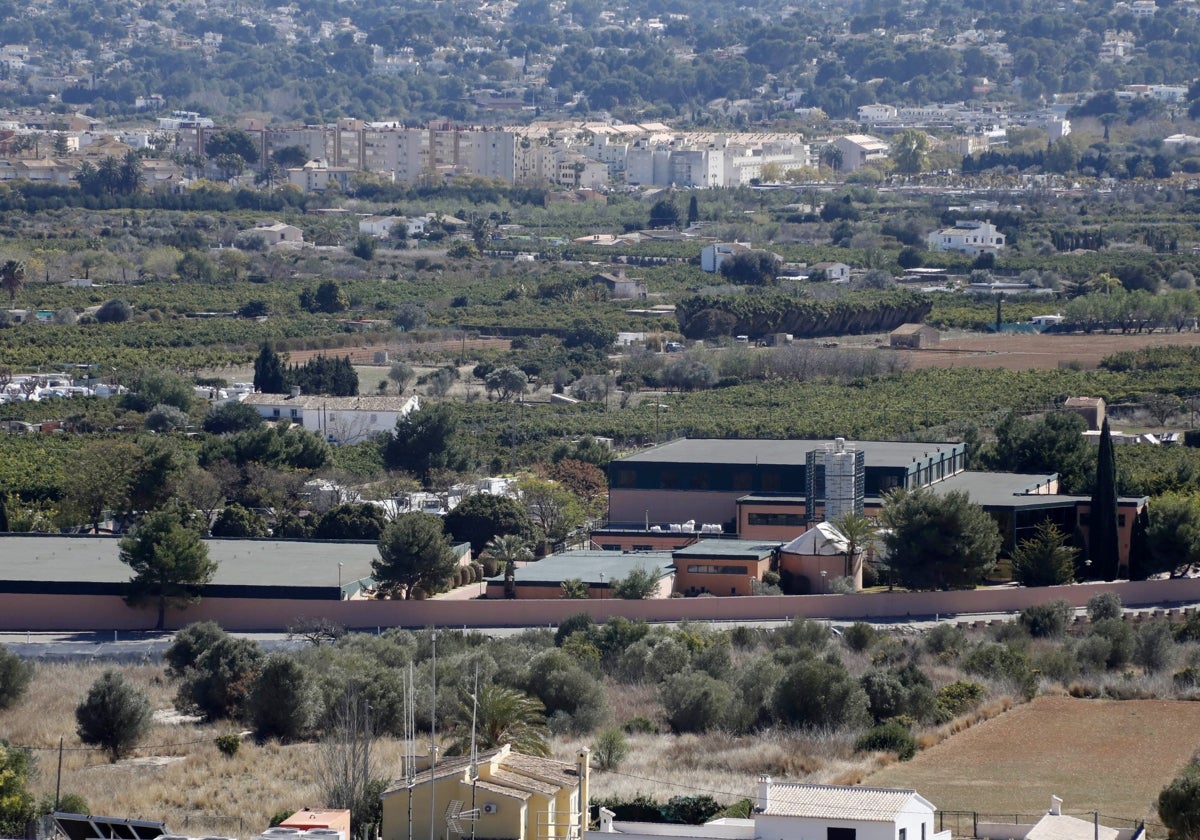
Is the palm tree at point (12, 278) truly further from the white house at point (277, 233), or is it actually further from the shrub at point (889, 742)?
the shrub at point (889, 742)

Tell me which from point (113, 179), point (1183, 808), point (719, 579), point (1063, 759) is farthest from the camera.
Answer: point (113, 179)

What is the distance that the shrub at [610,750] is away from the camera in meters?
28.2

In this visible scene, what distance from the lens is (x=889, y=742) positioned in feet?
95.1

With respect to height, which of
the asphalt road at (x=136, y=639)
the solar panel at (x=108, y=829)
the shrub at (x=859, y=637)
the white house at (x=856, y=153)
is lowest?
the asphalt road at (x=136, y=639)

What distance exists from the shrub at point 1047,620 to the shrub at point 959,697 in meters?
4.84

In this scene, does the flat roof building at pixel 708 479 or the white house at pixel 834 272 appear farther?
the white house at pixel 834 272

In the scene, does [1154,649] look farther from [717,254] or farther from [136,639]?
[717,254]

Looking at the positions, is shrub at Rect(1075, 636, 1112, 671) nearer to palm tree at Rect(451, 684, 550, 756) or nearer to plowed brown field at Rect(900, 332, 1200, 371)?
palm tree at Rect(451, 684, 550, 756)

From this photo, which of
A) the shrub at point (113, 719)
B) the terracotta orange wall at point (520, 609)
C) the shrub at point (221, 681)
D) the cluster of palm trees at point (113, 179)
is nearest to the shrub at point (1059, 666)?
the terracotta orange wall at point (520, 609)

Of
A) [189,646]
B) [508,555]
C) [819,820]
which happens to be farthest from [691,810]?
[508,555]

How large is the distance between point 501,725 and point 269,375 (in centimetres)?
3715

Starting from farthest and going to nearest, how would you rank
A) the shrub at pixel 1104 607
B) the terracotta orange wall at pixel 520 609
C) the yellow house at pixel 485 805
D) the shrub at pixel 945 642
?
the terracotta orange wall at pixel 520 609 → the shrub at pixel 1104 607 → the shrub at pixel 945 642 → the yellow house at pixel 485 805

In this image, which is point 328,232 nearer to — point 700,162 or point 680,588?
point 700,162

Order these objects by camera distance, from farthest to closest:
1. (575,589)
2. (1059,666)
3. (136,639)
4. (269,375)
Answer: (269,375)
(575,589)
(136,639)
(1059,666)
